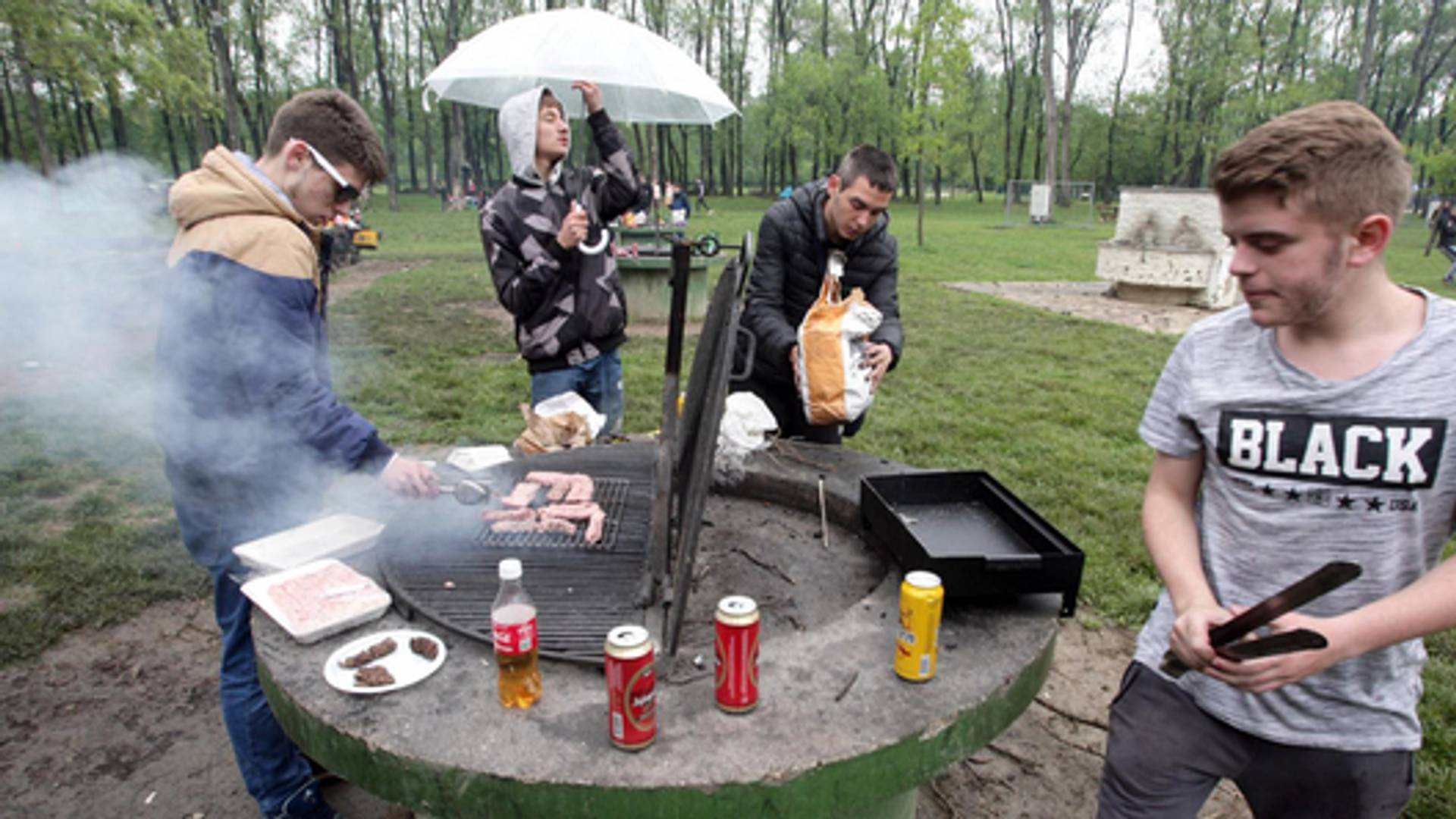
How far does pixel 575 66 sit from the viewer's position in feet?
15.5

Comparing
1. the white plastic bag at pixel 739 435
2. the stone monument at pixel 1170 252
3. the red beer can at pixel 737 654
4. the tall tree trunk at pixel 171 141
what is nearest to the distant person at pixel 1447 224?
the stone monument at pixel 1170 252

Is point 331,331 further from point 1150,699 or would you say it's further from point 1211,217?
point 1211,217

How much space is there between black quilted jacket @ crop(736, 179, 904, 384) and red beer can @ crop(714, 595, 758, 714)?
206 centimetres

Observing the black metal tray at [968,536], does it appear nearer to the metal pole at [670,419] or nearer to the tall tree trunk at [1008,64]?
the metal pole at [670,419]

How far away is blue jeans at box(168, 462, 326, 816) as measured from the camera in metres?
2.36

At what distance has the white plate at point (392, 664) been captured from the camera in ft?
5.70

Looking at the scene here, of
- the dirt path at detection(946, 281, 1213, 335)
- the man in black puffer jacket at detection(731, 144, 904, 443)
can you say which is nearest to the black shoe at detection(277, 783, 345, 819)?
the man in black puffer jacket at detection(731, 144, 904, 443)

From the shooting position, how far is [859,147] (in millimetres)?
3396

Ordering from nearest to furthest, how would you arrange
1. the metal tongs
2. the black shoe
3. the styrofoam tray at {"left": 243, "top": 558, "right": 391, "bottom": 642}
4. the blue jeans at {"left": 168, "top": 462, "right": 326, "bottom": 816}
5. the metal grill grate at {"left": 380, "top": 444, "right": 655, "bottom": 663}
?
the styrofoam tray at {"left": 243, "top": 558, "right": 391, "bottom": 642}
the metal grill grate at {"left": 380, "top": 444, "right": 655, "bottom": 663}
the blue jeans at {"left": 168, "top": 462, "right": 326, "bottom": 816}
the black shoe
the metal tongs

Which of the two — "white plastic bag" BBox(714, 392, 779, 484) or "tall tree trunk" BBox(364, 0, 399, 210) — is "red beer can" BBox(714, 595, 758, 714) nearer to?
"white plastic bag" BBox(714, 392, 779, 484)

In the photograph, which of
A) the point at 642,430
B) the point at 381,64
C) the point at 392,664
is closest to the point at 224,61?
the point at 381,64

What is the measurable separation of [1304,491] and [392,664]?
2053 millimetres

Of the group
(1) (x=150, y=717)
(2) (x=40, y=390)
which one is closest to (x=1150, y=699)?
(1) (x=150, y=717)

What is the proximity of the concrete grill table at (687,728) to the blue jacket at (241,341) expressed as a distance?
0.57 m
